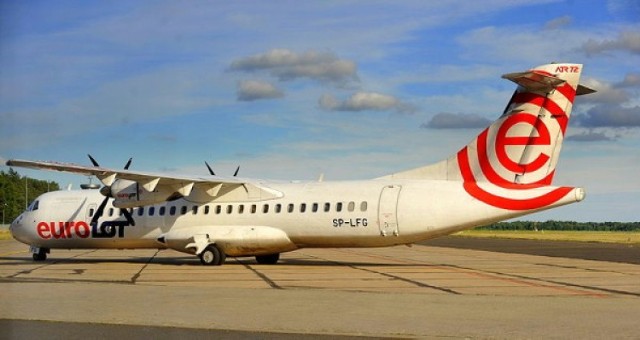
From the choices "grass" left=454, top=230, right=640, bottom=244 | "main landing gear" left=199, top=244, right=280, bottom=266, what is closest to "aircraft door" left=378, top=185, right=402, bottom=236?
"main landing gear" left=199, top=244, right=280, bottom=266

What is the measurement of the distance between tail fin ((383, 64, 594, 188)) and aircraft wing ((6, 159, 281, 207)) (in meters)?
8.12

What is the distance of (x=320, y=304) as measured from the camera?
52.0 ft

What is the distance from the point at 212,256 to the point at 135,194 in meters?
3.66

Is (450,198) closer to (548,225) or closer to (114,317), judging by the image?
(114,317)

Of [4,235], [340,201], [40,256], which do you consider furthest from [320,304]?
[4,235]

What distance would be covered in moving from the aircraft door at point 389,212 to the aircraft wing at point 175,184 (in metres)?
4.52

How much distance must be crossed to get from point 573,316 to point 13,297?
11290 millimetres

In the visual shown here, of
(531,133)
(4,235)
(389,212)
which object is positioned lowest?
(389,212)

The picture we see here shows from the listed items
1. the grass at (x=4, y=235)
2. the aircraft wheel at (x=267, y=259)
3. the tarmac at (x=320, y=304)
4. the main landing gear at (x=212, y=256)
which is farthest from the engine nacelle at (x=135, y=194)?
the grass at (x=4, y=235)

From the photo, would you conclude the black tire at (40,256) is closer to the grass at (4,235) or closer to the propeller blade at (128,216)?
the propeller blade at (128,216)

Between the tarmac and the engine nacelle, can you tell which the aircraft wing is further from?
the tarmac

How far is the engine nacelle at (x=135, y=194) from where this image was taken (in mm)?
29844

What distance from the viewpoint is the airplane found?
25719 mm

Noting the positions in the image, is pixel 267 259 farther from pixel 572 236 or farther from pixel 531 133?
pixel 572 236
